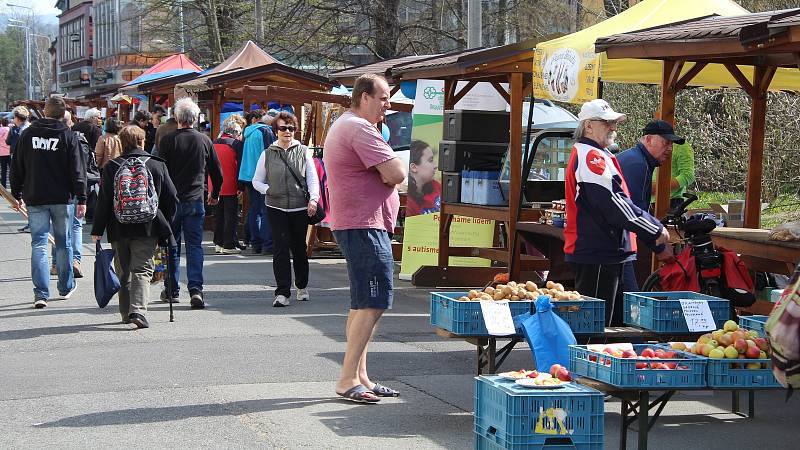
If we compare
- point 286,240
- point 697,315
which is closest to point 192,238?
point 286,240

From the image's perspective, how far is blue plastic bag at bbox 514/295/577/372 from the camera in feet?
23.7

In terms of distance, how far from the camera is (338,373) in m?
8.71

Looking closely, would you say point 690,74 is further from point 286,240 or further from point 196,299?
point 196,299

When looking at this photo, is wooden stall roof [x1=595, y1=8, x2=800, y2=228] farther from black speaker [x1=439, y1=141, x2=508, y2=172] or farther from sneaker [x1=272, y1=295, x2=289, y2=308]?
sneaker [x1=272, y1=295, x2=289, y2=308]

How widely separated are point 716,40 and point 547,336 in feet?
10.0

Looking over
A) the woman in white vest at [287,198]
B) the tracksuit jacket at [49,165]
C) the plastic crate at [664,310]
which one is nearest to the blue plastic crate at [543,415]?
the plastic crate at [664,310]

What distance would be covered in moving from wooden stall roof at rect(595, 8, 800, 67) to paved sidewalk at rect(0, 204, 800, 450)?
8.03 ft

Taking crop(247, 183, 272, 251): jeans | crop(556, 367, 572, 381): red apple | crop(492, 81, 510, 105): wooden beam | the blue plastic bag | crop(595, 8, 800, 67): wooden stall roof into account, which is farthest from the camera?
crop(247, 183, 272, 251): jeans

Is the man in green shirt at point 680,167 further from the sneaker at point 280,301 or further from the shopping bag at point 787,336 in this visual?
the shopping bag at point 787,336

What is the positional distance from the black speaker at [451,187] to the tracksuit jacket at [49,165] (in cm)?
400

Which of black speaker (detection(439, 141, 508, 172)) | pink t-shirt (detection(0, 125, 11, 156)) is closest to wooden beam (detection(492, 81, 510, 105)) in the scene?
black speaker (detection(439, 141, 508, 172))

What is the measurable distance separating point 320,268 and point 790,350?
12711 mm

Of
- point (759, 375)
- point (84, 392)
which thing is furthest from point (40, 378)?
point (759, 375)

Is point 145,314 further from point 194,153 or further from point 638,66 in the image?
point 638,66
